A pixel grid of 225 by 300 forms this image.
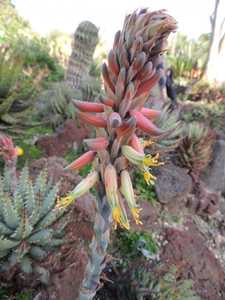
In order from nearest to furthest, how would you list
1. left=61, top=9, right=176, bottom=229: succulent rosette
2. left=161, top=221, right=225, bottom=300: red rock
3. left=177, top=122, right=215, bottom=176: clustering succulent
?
left=61, top=9, right=176, bottom=229: succulent rosette → left=161, top=221, right=225, bottom=300: red rock → left=177, top=122, right=215, bottom=176: clustering succulent

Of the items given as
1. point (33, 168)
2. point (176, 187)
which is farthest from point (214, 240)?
point (33, 168)

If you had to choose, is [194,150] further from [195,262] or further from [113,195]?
[113,195]

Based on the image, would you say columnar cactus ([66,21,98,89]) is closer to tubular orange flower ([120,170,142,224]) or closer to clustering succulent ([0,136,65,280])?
clustering succulent ([0,136,65,280])

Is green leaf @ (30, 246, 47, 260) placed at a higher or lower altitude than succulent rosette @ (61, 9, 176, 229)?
lower

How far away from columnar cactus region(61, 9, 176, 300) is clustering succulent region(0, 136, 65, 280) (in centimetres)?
78

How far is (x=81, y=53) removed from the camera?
6.87 meters

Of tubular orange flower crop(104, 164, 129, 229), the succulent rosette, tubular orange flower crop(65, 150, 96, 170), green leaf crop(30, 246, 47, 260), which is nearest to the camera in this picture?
the succulent rosette

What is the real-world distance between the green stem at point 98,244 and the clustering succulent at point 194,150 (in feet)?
13.0

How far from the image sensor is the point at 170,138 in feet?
18.0

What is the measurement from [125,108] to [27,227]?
115 centimetres

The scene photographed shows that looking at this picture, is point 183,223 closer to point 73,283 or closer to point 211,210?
point 211,210

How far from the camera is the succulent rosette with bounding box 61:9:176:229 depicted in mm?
1377

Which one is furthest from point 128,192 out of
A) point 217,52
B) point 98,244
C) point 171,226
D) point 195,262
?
point 217,52

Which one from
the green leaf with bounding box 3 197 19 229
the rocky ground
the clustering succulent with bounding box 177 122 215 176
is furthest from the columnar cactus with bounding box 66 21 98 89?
the green leaf with bounding box 3 197 19 229
